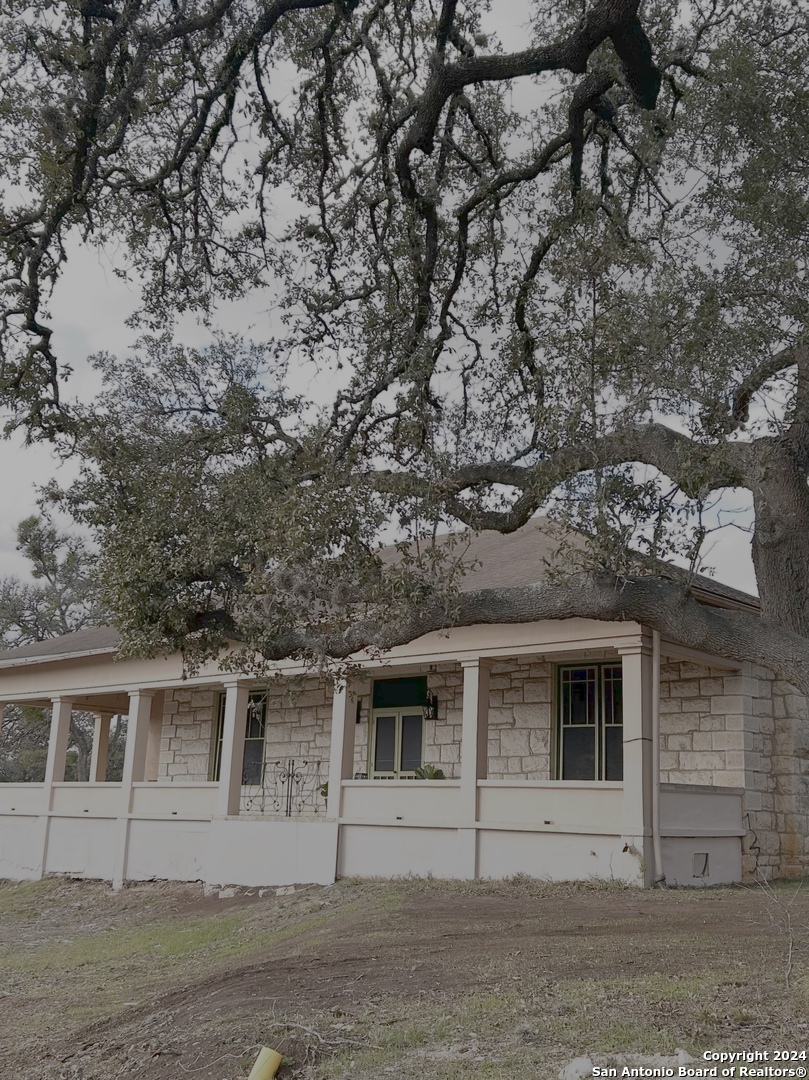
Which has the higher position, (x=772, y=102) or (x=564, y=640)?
(x=772, y=102)

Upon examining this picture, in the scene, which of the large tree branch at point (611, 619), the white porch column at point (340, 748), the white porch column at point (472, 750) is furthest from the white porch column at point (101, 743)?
the large tree branch at point (611, 619)

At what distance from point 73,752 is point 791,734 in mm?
31417

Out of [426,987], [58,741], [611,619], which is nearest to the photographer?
[426,987]

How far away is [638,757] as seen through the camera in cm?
1175

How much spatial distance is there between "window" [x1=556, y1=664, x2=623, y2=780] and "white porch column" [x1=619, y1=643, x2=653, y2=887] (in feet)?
6.10

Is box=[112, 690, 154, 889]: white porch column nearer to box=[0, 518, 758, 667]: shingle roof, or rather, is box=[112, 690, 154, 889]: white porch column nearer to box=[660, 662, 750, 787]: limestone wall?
box=[0, 518, 758, 667]: shingle roof

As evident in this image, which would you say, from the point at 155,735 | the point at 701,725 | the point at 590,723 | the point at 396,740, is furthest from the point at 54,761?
the point at 701,725

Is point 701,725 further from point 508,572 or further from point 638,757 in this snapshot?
point 508,572

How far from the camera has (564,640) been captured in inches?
498

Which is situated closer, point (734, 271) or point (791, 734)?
point (734, 271)

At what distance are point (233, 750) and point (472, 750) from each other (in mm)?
4210

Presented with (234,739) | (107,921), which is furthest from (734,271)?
(107,921)

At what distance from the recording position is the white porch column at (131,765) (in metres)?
17.0

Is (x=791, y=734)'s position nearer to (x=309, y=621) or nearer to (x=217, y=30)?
(x=309, y=621)
